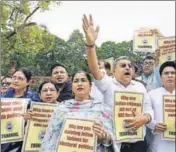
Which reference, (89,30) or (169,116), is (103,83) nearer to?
(89,30)

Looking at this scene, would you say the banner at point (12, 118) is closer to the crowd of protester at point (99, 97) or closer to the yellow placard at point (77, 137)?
the crowd of protester at point (99, 97)

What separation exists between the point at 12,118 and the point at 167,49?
1.77 m

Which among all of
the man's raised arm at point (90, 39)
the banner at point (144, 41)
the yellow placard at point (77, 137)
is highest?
the banner at point (144, 41)

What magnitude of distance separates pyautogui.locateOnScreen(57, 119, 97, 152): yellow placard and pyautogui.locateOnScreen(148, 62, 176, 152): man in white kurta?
78cm

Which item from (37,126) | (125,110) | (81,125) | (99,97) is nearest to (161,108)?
(125,110)

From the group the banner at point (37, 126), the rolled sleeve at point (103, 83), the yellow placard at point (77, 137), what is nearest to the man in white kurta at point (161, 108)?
the rolled sleeve at point (103, 83)

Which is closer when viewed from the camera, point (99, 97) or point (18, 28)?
point (99, 97)

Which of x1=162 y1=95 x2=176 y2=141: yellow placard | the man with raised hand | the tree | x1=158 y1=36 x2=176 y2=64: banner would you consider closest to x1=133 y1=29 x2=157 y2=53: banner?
x1=158 y1=36 x2=176 y2=64: banner

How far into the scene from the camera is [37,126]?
3.95 m

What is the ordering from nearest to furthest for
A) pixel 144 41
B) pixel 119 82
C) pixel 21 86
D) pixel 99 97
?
pixel 119 82, pixel 21 86, pixel 99 97, pixel 144 41

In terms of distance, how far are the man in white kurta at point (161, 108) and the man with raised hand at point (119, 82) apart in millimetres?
78

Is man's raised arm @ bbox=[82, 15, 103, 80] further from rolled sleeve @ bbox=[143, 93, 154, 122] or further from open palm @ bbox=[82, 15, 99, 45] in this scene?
rolled sleeve @ bbox=[143, 93, 154, 122]

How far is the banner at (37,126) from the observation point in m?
3.91

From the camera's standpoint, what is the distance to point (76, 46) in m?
35.1
